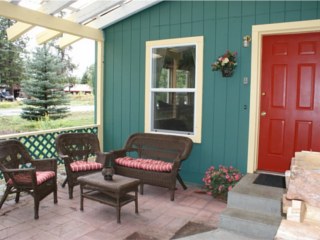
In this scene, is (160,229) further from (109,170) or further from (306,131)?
(306,131)

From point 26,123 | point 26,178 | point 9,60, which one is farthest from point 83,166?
point 9,60

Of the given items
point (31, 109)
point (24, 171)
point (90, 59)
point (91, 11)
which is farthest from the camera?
point (90, 59)

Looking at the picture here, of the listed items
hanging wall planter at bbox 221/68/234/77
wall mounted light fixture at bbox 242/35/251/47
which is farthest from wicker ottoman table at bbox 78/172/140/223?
wall mounted light fixture at bbox 242/35/251/47

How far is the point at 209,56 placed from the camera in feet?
14.2

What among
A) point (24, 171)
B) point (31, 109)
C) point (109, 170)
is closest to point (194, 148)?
point (109, 170)

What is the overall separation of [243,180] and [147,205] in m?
1.27

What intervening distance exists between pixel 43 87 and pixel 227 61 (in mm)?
6501

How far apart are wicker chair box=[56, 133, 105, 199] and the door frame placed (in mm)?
2134

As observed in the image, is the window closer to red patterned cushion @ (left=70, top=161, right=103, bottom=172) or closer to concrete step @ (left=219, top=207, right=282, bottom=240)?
red patterned cushion @ (left=70, top=161, right=103, bottom=172)

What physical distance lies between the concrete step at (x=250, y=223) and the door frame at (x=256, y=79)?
46.2 inches

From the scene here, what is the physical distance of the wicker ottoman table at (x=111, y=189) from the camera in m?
3.07

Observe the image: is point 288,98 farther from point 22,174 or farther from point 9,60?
point 9,60

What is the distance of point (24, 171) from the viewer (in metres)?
3.15

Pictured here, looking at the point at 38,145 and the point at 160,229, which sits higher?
the point at 38,145
